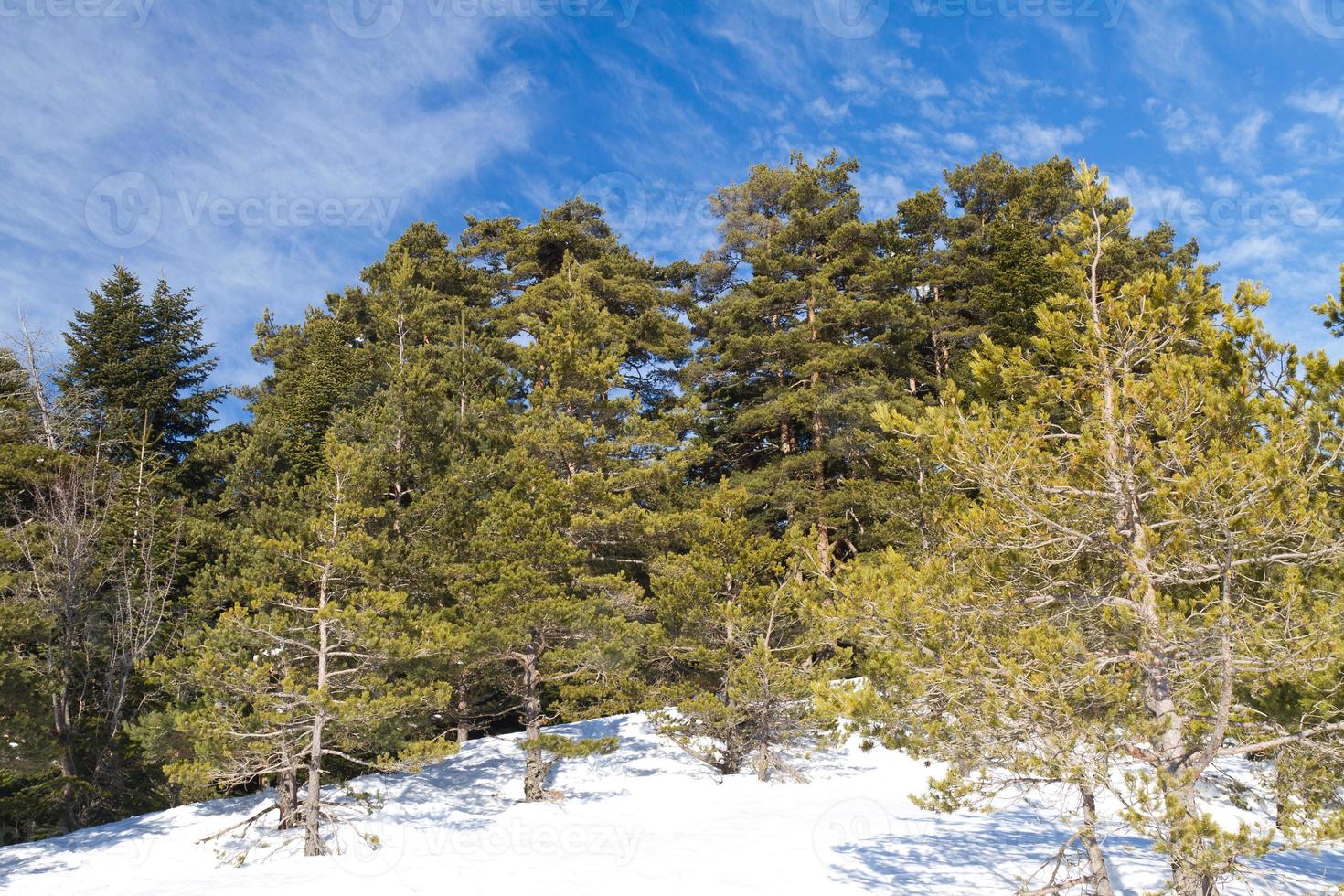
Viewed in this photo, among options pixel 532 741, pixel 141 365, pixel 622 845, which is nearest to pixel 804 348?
pixel 532 741

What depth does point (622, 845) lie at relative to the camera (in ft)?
39.4

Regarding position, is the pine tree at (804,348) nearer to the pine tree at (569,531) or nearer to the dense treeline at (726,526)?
the dense treeline at (726,526)

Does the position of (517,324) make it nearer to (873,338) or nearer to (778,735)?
(873,338)

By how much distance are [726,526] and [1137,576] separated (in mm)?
10115

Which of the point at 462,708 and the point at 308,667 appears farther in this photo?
the point at 462,708

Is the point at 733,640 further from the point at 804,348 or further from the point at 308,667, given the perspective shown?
the point at 804,348

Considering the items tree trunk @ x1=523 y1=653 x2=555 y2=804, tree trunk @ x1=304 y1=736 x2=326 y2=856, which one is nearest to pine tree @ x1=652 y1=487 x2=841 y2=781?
tree trunk @ x1=523 y1=653 x2=555 y2=804

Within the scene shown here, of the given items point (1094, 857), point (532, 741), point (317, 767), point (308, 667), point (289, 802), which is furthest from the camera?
point (532, 741)

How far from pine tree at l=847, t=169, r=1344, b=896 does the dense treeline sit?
0.06 metres

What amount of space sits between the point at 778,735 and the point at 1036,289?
46.4 ft

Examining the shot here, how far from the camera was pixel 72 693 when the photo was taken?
1623 cm

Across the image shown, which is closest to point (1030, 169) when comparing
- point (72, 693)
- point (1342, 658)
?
point (1342, 658)

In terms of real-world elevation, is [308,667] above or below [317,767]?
above

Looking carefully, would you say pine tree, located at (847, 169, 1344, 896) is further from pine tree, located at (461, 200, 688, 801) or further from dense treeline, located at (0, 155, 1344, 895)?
pine tree, located at (461, 200, 688, 801)
